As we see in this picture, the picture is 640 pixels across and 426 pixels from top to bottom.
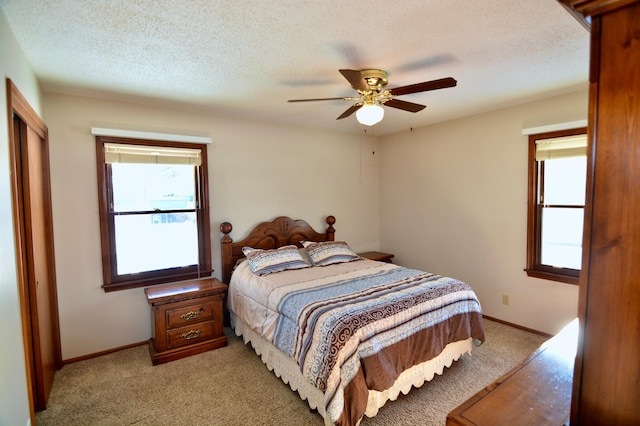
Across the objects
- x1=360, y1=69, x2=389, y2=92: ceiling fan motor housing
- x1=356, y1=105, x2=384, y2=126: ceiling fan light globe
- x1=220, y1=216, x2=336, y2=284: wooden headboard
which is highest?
x1=360, y1=69, x2=389, y2=92: ceiling fan motor housing

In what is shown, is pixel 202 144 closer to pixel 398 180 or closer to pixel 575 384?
pixel 398 180

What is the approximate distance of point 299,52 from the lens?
2137 mm

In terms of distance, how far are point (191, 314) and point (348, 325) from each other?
1740mm

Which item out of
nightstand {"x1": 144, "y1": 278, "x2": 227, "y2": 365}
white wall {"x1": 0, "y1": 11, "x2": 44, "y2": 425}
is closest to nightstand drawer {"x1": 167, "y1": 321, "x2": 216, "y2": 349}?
nightstand {"x1": 144, "y1": 278, "x2": 227, "y2": 365}

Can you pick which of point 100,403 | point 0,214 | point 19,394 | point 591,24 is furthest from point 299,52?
point 100,403

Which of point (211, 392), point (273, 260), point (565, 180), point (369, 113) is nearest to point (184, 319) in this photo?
point (211, 392)

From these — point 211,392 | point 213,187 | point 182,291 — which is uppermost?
point 213,187

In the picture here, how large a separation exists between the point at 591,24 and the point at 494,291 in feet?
11.7

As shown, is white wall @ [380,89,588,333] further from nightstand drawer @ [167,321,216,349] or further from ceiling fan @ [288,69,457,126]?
nightstand drawer @ [167,321,216,349]

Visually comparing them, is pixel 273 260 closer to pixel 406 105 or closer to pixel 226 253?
pixel 226 253

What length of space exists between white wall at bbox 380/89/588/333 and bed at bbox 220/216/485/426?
1.08m

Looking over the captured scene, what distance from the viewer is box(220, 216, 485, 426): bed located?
1.99 meters

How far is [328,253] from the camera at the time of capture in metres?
3.82

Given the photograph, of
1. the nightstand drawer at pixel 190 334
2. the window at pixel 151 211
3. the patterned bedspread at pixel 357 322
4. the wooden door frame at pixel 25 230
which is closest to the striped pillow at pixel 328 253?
the patterned bedspread at pixel 357 322
